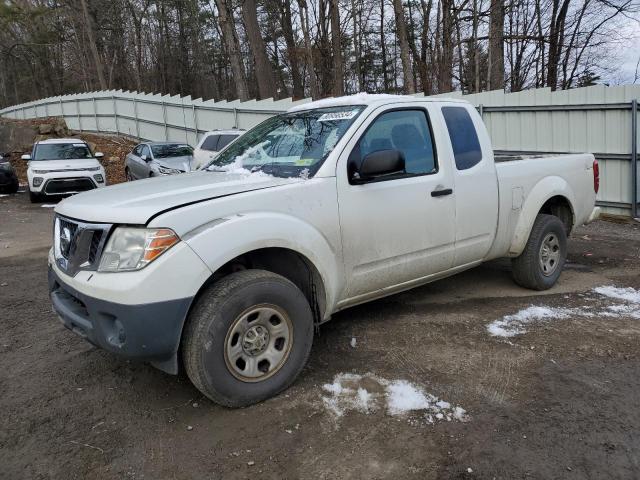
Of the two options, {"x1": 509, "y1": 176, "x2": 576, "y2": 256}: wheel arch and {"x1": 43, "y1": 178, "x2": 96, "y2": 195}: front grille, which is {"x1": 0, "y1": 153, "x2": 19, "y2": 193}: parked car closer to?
{"x1": 43, "y1": 178, "x2": 96, "y2": 195}: front grille

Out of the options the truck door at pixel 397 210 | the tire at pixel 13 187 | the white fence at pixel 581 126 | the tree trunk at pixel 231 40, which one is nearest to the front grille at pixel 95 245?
the truck door at pixel 397 210

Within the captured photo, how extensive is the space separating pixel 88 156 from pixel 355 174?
521 inches

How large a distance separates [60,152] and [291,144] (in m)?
13.0

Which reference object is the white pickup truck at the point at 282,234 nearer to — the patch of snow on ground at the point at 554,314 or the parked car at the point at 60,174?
the patch of snow on ground at the point at 554,314

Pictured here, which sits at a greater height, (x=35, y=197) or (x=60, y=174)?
(x=60, y=174)

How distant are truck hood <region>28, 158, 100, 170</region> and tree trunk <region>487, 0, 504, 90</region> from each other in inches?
517

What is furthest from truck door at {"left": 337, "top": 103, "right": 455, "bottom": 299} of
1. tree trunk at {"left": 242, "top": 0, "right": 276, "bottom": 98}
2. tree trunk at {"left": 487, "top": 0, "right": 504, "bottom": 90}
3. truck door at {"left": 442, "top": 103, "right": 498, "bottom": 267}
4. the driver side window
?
tree trunk at {"left": 242, "top": 0, "right": 276, "bottom": 98}

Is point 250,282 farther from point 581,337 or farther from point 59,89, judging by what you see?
point 59,89

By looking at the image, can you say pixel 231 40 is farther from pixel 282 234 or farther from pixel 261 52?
pixel 282 234

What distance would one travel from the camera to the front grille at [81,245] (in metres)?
3.02

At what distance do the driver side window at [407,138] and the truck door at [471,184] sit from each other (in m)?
0.24

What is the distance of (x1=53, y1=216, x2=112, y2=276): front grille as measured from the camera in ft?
9.90

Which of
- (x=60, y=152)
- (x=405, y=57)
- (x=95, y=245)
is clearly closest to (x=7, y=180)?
(x=60, y=152)

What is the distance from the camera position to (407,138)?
13.8 ft
